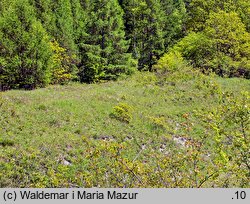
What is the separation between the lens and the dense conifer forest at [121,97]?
25.4ft

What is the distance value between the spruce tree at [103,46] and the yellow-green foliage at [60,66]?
7.60ft

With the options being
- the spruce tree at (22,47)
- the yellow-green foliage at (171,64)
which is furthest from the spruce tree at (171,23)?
the spruce tree at (22,47)

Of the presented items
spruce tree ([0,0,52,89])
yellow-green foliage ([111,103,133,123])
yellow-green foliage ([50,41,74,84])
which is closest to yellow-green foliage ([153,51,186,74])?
yellow-green foliage ([50,41,74,84])

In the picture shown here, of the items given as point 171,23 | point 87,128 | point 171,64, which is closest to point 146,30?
Result: point 171,23

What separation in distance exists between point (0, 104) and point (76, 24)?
773 inches

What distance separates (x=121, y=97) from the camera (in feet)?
80.9

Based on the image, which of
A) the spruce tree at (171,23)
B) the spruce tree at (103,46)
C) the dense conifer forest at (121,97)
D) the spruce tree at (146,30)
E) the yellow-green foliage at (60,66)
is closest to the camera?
the dense conifer forest at (121,97)

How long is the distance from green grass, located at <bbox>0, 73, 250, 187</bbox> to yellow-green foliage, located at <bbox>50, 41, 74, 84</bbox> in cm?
451

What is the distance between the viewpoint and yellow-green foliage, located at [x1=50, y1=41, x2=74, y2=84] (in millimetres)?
31672

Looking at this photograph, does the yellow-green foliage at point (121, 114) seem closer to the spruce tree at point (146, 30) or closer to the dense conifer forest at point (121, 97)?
the dense conifer forest at point (121, 97)

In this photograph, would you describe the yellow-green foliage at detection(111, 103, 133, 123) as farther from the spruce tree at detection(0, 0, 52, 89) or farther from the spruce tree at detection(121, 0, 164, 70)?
the spruce tree at detection(121, 0, 164, 70)

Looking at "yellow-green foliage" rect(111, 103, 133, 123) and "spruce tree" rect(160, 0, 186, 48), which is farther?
"spruce tree" rect(160, 0, 186, 48)

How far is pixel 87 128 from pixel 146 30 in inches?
1047

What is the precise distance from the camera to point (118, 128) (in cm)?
2016
